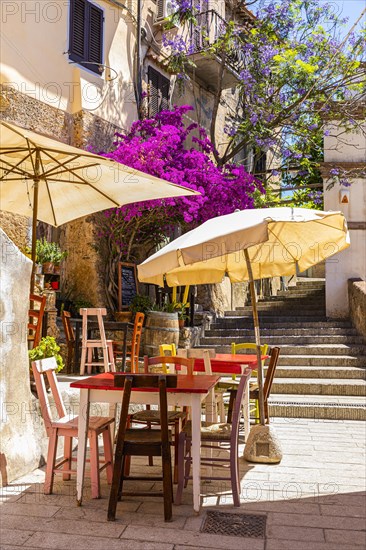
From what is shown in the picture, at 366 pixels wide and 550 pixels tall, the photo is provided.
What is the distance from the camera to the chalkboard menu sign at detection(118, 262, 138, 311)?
12172 mm

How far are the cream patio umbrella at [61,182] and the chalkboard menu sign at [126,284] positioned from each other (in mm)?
4957

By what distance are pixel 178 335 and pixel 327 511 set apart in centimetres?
686

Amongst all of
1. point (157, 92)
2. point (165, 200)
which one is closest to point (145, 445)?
point (165, 200)

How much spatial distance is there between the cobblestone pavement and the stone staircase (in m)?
2.54

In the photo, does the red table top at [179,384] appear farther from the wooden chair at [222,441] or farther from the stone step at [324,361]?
the stone step at [324,361]

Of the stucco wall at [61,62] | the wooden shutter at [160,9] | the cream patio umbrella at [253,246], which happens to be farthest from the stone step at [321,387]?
the wooden shutter at [160,9]

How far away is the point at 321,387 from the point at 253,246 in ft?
12.2

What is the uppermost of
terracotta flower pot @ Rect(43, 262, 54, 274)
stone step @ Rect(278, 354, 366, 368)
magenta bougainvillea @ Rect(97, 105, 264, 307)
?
magenta bougainvillea @ Rect(97, 105, 264, 307)

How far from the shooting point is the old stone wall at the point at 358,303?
11.4 metres

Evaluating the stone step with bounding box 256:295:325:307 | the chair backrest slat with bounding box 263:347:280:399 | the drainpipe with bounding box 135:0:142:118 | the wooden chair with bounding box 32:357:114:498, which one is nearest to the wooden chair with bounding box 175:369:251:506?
the wooden chair with bounding box 32:357:114:498

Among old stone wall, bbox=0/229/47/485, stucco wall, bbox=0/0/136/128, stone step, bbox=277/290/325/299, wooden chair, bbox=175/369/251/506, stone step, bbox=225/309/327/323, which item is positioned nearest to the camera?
wooden chair, bbox=175/369/251/506

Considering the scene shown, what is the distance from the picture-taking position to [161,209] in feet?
38.5

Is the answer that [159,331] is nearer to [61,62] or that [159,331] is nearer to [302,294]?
[61,62]

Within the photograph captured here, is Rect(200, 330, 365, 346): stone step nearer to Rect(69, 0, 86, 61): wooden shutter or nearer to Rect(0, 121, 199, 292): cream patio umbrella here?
Rect(0, 121, 199, 292): cream patio umbrella
